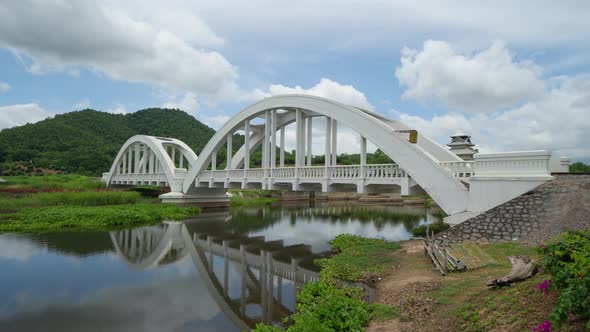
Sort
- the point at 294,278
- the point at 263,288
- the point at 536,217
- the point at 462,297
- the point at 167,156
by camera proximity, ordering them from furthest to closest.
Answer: the point at 167,156, the point at 294,278, the point at 263,288, the point at 536,217, the point at 462,297

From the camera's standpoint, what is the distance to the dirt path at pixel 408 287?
5.55 meters

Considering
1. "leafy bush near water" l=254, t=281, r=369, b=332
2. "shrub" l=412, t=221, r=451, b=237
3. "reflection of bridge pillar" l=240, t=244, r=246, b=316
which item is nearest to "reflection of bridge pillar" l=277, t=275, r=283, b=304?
"reflection of bridge pillar" l=240, t=244, r=246, b=316

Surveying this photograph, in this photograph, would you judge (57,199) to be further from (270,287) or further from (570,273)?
(570,273)

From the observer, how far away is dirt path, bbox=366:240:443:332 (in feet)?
18.2

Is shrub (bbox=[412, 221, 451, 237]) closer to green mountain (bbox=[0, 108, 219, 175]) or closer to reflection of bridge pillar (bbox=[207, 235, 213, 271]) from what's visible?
reflection of bridge pillar (bbox=[207, 235, 213, 271])

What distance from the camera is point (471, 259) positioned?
777 centimetres

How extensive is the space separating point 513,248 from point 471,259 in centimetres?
125

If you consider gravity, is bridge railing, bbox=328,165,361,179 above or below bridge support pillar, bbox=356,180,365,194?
above

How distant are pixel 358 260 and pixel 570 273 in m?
6.83

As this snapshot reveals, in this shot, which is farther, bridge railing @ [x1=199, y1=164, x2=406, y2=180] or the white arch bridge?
bridge railing @ [x1=199, y1=164, x2=406, y2=180]

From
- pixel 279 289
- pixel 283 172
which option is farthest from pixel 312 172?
pixel 279 289

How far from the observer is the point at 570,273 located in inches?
152

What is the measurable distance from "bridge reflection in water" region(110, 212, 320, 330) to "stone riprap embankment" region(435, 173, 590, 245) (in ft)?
15.6

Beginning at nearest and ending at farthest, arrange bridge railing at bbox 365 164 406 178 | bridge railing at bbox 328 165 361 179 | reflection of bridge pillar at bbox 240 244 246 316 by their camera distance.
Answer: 1. reflection of bridge pillar at bbox 240 244 246 316
2. bridge railing at bbox 365 164 406 178
3. bridge railing at bbox 328 165 361 179
